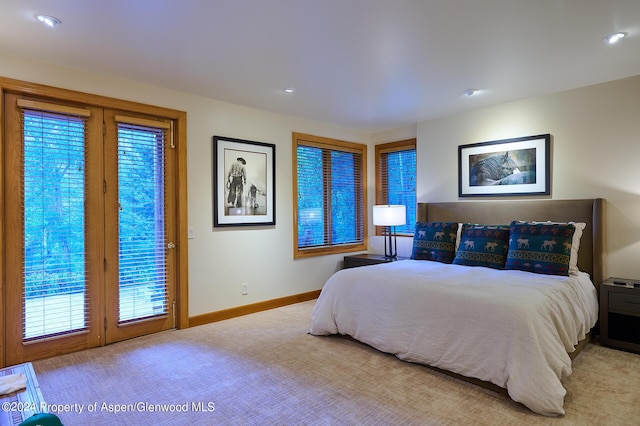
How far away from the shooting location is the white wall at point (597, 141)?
11.0ft

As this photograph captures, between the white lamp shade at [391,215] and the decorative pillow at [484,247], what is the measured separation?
3.73 feet

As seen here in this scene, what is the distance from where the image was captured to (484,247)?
3.63 metres

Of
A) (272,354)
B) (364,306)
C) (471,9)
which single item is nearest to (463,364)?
(364,306)

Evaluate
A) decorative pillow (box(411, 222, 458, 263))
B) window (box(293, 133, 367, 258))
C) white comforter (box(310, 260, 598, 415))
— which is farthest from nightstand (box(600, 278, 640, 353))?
window (box(293, 133, 367, 258))

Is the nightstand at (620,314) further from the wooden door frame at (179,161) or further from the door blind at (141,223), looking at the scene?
the door blind at (141,223)

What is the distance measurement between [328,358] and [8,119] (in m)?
3.24

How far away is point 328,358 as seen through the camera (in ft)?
9.75

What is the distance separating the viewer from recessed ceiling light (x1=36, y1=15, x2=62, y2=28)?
7.43 feet

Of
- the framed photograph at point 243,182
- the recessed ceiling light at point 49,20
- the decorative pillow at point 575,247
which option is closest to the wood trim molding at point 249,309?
the framed photograph at point 243,182

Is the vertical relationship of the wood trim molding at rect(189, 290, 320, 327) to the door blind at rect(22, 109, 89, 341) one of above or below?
below

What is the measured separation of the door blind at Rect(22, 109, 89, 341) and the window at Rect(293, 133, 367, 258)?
2.46 m

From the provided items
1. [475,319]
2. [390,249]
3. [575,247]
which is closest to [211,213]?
[390,249]

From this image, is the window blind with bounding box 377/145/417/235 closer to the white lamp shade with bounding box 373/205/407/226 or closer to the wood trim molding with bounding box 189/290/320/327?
the white lamp shade with bounding box 373/205/407/226

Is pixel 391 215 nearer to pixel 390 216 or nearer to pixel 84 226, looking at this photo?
pixel 390 216
